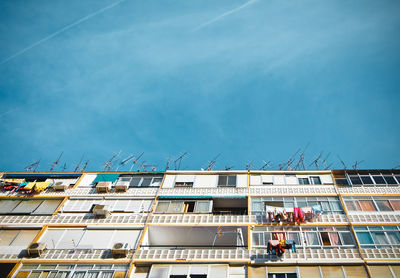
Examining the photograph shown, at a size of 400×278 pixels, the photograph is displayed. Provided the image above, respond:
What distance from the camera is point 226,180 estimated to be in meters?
27.6

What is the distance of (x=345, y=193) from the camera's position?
23.9m

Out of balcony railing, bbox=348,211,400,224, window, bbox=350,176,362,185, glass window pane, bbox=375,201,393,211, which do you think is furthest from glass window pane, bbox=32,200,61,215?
glass window pane, bbox=375,201,393,211

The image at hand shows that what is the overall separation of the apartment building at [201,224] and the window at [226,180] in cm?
10

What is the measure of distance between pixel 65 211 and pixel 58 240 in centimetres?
353

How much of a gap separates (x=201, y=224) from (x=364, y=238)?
1225 cm

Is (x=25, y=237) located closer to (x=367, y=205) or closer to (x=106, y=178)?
(x=106, y=178)

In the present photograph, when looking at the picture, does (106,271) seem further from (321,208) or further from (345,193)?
(345,193)

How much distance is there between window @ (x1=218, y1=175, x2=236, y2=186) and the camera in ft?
89.2

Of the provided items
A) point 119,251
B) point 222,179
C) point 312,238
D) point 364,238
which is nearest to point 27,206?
point 119,251

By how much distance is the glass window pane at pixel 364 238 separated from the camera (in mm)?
19859

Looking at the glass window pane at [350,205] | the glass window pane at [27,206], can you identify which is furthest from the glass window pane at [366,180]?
the glass window pane at [27,206]

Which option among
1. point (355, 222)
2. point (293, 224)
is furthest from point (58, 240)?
point (355, 222)

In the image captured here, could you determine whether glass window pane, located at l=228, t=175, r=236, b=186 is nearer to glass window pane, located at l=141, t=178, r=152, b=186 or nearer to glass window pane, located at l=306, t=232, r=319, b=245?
glass window pane, located at l=141, t=178, r=152, b=186

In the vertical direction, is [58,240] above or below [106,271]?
above
